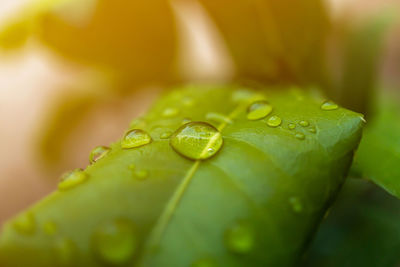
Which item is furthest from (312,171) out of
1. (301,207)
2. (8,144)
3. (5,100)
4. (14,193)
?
(5,100)

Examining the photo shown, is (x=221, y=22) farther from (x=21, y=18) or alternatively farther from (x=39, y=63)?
(x=39, y=63)

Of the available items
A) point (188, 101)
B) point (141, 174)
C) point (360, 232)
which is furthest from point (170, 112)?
point (360, 232)

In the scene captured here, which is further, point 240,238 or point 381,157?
point 381,157

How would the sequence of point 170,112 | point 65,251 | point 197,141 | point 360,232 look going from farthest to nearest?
point 360,232 → point 170,112 → point 197,141 → point 65,251

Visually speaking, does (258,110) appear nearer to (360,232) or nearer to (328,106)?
(328,106)

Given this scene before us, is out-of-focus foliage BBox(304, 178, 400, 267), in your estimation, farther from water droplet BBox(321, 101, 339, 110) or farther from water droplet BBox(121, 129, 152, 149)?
water droplet BBox(121, 129, 152, 149)

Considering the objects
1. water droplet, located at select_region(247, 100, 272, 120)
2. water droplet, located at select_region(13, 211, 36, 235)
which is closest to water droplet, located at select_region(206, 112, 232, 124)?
water droplet, located at select_region(247, 100, 272, 120)

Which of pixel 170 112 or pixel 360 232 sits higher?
pixel 170 112
